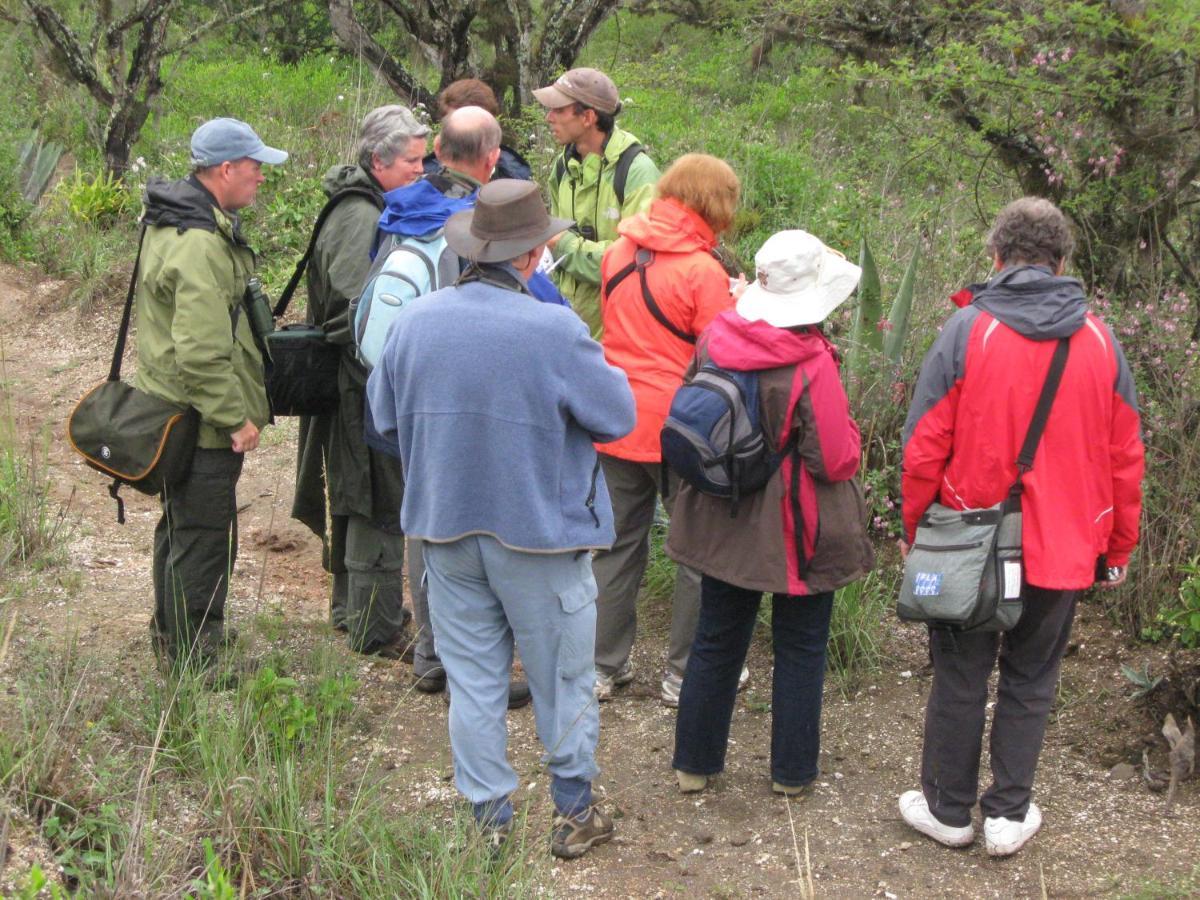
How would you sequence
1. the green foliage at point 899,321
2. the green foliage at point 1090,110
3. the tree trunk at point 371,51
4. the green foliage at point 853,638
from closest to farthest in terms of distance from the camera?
1. the green foliage at point 853,638
2. the green foliage at point 1090,110
3. the green foliage at point 899,321
4. the tree trunk at point 371,51

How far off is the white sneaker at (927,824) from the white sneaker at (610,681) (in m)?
1.23

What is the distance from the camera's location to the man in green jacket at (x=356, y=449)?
179 inches

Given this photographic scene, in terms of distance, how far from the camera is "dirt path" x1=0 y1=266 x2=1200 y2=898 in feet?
12.0

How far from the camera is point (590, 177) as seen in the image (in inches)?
193

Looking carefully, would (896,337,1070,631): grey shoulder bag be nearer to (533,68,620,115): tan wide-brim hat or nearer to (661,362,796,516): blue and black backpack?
(661,362,796,516): blue and black backpack

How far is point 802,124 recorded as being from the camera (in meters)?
11.7

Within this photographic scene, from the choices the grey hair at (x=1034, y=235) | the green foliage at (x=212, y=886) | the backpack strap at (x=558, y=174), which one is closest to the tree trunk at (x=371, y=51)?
the backpack strap at (x=558, y=174)

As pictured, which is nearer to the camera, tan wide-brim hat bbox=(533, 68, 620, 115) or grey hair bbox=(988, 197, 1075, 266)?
grey hair bbox=(988, 197, 1075, 266)

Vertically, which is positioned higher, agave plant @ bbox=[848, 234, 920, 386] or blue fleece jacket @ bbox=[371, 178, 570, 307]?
blue fleece jacket @ bbox=[371, 178, 570, 307]

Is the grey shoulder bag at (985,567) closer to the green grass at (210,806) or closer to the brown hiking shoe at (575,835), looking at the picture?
the brown hiking shoe at (575,835)

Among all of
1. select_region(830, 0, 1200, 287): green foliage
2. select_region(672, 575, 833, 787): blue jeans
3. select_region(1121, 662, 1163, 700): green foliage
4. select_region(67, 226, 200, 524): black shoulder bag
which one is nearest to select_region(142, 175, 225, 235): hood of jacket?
select_region(67, 226, 200, 524): black shoulder bag

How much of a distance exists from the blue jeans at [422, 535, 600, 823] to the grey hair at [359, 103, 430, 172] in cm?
170

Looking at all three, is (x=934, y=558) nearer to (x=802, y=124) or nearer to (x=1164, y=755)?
(x=1164, y=755)

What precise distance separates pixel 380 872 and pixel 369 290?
1887 mm
